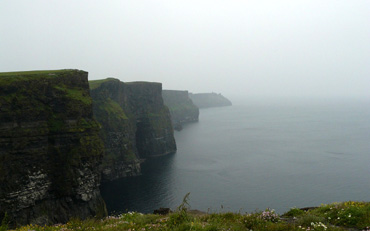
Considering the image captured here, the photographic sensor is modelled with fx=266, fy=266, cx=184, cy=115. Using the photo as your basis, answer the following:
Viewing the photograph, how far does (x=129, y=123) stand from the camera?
10475cm

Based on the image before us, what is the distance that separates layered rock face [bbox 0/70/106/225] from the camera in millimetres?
44969

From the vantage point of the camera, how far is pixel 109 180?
8550 cm

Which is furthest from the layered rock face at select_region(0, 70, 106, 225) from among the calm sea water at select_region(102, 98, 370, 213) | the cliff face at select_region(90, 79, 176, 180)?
the cliff face at select_region(90, 79, 176, 180)

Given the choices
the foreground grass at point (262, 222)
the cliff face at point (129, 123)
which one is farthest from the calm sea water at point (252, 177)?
the foreground grass at point (262, 222)

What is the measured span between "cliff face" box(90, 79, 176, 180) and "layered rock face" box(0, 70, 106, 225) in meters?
32.1

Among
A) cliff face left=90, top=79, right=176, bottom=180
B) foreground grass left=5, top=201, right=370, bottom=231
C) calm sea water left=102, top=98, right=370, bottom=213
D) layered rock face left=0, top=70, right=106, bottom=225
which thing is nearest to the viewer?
foreground grass left=5, top=201, right=370, bottom=231

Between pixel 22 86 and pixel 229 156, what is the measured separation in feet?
284

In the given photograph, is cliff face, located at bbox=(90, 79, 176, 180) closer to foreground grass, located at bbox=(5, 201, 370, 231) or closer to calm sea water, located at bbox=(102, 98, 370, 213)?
calm sea water, located at bbox=(102, 98, 370, 213)

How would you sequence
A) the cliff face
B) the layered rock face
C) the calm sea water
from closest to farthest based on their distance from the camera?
the layered rock face < the calm sea water < the cliff face

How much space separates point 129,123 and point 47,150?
55.0 metres

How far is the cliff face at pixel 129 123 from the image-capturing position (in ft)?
294

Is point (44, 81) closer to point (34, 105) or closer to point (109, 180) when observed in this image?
point (34, 105)

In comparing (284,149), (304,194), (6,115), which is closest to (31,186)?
(6,115)

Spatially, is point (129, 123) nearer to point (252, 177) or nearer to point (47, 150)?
point (252, 177)
